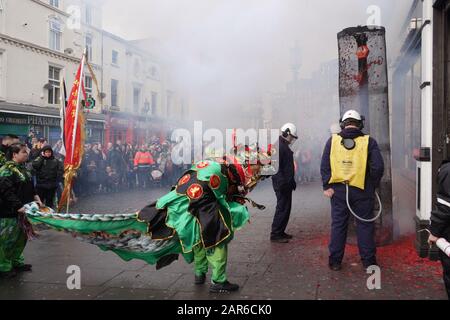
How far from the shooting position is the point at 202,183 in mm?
3609

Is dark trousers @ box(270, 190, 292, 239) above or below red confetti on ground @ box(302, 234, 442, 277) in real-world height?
above

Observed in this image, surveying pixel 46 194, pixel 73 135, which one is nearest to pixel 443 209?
pixel 73 135

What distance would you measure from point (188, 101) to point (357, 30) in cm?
829

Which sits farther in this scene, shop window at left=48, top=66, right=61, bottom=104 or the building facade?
shop window at left=48, top=66, right=61, bottom=104

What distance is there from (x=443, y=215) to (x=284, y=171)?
3.09 metres

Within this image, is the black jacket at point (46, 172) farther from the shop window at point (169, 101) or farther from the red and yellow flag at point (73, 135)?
the shop window at point (169, 101)

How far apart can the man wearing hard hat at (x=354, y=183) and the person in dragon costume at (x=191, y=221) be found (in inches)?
35.1

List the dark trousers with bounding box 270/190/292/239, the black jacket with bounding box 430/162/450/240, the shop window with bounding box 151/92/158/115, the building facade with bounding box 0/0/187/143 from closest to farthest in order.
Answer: the black jacket with bounding box 430/162/450/240 → the dark trousers with bounding box 270/190/292/239 → the building facade with bounding box 0/0/187/143 → the shop window with bounding box 151/92/158/115

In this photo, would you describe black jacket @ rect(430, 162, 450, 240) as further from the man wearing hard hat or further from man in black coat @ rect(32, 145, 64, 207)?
man in black coat @ rect(32, 145, 64, 207)

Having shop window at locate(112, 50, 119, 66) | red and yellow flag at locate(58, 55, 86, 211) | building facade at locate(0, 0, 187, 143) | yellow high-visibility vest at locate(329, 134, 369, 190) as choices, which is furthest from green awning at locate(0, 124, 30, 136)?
yellow high-visibility vest at locate(329, 134, 369, 190)

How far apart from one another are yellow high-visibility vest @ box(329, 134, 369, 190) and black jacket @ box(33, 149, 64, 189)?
5.57m

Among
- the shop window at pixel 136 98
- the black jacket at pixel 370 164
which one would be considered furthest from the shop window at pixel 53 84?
the black jacket at pixel 370 164

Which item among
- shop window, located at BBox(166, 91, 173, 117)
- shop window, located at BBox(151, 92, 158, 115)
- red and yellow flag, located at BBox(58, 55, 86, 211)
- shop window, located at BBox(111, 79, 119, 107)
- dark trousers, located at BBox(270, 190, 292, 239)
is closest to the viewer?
dark trousers, located at BBox(270, 190, 292, 239)

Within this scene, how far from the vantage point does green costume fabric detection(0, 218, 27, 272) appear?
430cm
